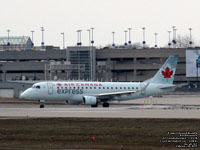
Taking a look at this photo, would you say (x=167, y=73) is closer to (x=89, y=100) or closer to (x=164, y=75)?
(x=164, y=75)

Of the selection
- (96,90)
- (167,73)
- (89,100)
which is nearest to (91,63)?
(167,73)

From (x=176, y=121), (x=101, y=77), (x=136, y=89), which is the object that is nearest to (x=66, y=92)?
(x=136, y=89)

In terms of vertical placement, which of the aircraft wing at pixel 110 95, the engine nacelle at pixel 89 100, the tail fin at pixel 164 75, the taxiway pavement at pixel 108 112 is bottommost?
the taxiway pavement at pixel 108 112

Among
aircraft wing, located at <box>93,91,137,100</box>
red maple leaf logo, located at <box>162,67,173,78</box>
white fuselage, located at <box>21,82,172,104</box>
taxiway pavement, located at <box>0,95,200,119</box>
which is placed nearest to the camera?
taxiway pavement, located at <box>0,95,200,119</box>

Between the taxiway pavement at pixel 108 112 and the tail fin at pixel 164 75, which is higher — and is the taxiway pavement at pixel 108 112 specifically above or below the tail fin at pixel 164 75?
below

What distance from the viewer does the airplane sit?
251 feet

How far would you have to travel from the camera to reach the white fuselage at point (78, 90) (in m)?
76.4

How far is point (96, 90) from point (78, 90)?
2897 mm

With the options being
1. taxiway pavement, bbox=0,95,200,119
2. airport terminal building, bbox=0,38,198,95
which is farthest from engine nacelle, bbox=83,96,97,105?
airport terminal building, bbox=0,38,198,95

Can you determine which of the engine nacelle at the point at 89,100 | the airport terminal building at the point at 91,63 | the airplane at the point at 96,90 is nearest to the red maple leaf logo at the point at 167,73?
the airplane at the point at 96,90

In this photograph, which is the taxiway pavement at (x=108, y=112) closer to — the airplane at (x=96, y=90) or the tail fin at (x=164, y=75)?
the airplane at (x=96, y=90)

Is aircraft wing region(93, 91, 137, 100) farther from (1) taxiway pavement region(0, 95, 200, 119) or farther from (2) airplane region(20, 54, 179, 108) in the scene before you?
(1) taxiway pavement region(0, 95, 200, 119)

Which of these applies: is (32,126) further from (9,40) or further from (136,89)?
(9,40)

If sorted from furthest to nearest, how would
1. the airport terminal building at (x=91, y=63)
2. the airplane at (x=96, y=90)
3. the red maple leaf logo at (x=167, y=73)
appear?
1. the airport terminal building at (x=91, y=63)
2. the red maple leaf logo at (x=167, y=73)
3. the airplane at (x=96, y=90)
